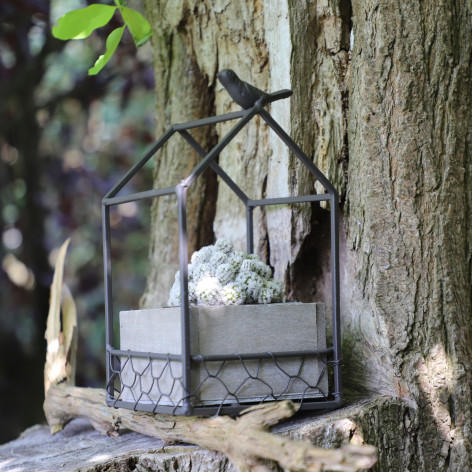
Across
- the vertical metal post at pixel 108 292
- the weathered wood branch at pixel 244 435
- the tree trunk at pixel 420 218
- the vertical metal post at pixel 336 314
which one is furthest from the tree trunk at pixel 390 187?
the vertical metal post at pixel 108 292

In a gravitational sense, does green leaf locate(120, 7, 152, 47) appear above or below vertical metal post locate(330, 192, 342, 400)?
above

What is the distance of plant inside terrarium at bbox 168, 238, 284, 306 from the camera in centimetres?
143

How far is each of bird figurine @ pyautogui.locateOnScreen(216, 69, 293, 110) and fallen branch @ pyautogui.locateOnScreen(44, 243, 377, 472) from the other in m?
0.63

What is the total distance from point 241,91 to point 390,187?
0.41 meters

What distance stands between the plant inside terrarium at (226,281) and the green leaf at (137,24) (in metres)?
0.77

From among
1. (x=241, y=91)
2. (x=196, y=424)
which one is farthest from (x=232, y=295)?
(x=241, y=91)

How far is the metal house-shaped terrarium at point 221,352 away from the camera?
1322 mm

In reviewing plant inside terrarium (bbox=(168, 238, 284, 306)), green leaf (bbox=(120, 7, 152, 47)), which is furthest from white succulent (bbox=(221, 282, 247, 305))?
green leaf (bbox=(120, 7, 152, 47))

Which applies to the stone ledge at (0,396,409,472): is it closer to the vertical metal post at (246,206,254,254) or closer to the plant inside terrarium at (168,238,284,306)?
the plant inside terrarium at (168,238,284,306)

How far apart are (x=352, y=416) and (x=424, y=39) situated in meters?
0.86

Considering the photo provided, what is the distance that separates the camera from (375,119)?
5.20 ft

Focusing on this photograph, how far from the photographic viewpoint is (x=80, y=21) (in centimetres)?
169

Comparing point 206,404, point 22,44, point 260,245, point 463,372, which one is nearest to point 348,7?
point 260,245

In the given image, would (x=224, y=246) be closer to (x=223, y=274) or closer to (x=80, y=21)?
(x=223, y=274)
